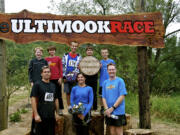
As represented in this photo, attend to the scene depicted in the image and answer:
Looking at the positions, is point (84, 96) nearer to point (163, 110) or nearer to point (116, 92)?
point (116, 92)

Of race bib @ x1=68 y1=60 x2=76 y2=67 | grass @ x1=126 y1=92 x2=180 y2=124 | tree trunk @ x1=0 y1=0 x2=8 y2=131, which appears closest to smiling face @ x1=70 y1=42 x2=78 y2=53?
race bib @ x1=68 y1=60 x2=76 y2=67

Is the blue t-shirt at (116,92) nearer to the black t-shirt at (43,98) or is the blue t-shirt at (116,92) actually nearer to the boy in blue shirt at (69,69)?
the black t-shirt at (43,98)

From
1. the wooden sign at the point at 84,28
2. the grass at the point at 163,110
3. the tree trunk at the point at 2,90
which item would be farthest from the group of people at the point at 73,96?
the grass at the point at 163,110

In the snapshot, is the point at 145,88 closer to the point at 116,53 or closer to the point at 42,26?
the point at 42,26

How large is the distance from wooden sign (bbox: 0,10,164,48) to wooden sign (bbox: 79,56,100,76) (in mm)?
610

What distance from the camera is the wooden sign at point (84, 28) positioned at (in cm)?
529

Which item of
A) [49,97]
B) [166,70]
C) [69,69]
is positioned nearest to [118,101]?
[49,97]

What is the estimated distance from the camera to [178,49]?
17.7 metres

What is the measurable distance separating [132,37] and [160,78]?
1334 cm

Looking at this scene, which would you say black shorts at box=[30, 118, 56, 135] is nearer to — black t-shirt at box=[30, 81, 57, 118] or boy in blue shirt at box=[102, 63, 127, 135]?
black t-shirt at box=[30, 81, 57, 118]

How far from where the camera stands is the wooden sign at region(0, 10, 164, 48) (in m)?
5.29

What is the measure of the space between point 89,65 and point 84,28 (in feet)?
3.35

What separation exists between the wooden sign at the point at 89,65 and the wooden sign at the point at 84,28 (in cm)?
61

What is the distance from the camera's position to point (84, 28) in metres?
5.46
